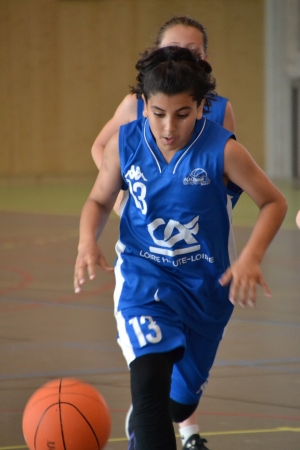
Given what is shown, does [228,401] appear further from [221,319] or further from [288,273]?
[288,273]

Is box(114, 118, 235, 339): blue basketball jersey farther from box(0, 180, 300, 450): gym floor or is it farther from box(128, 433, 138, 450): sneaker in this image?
box(0, 180, 300, 450): gym floor

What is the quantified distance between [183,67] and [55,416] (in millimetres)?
1275

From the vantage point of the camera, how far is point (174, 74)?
8.13 feet

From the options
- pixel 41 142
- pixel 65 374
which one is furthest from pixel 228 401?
pixel 41 142

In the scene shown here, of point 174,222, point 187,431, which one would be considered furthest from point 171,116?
point 187,431

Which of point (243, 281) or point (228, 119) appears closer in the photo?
point (243, 281)

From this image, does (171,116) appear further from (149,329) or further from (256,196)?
(149,329)

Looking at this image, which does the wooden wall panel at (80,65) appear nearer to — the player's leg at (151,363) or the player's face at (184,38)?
the player's face at (184,38)

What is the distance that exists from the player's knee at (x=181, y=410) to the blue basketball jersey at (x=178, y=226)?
34cm

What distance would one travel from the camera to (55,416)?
274 centimetres

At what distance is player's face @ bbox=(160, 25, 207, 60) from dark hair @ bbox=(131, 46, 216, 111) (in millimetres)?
516

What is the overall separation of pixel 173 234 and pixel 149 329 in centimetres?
33

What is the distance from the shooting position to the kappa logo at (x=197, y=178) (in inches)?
100

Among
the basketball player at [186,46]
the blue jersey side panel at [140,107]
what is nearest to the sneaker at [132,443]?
the basketball player at [186,46]
